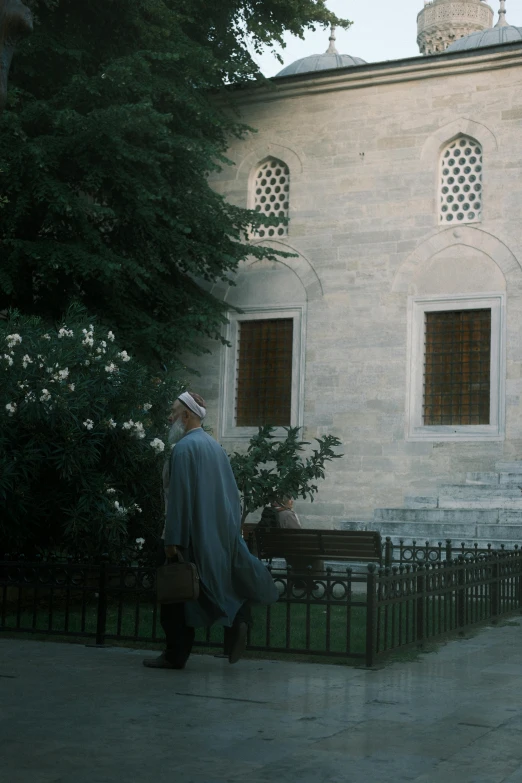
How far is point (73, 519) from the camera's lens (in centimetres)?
973

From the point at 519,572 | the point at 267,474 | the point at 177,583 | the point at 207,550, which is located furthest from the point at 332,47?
the point at 177,583

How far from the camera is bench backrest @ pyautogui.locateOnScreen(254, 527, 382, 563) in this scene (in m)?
10.6

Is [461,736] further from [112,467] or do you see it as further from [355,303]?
[355,303]

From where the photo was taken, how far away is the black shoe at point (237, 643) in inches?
270

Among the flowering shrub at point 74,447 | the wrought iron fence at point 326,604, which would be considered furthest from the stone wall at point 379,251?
the flowering shrub at point 74,447

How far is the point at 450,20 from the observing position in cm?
3869

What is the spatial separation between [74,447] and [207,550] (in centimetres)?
336

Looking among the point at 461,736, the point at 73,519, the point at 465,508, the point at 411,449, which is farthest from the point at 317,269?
the point at 461,736

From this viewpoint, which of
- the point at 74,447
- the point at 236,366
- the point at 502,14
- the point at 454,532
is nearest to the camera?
the point at 74,447

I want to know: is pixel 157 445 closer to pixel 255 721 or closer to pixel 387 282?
pixel 255 721

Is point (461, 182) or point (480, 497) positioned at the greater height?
point (461, 182)

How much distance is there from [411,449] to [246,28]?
803 cm

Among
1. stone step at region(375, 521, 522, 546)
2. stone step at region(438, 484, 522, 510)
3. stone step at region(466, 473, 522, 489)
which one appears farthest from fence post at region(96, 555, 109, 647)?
stone step at region(466, 473, 522, 489)

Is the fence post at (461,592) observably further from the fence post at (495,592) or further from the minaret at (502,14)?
the minaret at (502,14)
